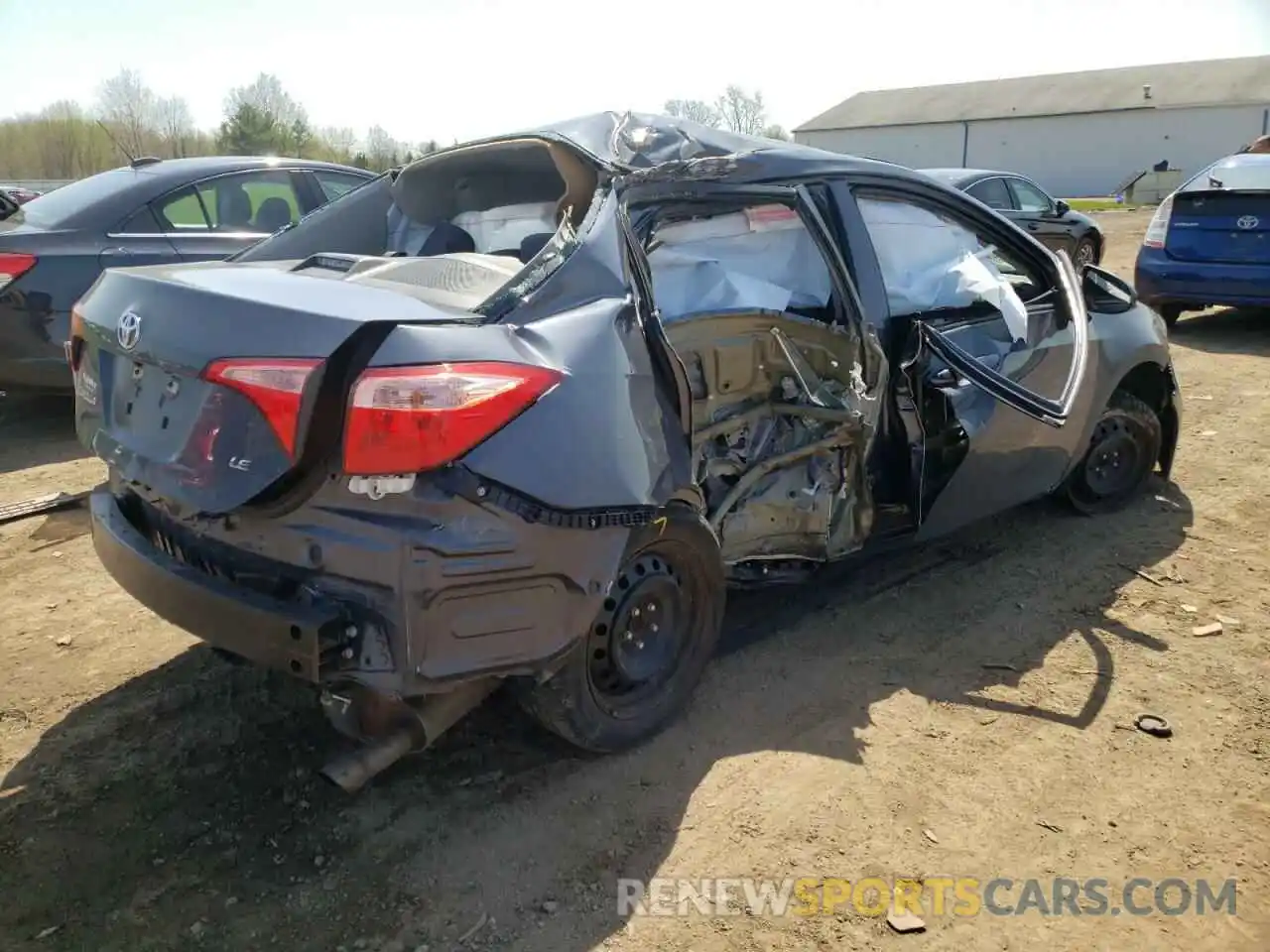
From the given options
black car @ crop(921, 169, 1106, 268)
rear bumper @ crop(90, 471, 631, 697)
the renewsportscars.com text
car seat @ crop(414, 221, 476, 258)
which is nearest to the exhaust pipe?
rear bumper @ crop(90, 471, 631, 697)

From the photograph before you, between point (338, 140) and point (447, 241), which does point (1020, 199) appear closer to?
point (447, 241)

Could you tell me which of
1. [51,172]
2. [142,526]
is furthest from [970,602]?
[51,172]

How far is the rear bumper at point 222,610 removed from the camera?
225cm

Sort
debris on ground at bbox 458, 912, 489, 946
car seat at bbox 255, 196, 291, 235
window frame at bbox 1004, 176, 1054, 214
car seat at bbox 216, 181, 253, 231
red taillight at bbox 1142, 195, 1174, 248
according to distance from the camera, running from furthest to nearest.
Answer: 1. window frame at bbox 1004, 176, 1054, 214
2. red taillight at bbox 1142, 195, 1174, 248
3. car seat at bbox 255, 196, 291, 235
4. car seat at bbox 216, 181, 253, 231
5. debris on ground at bbox 458, 912, 489, 946

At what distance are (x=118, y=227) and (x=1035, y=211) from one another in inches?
455

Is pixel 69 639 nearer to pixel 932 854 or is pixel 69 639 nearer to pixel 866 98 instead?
pixel 932 854

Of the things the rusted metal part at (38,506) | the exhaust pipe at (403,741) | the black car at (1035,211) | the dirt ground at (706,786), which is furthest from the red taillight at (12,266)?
the black car at (1035,211)

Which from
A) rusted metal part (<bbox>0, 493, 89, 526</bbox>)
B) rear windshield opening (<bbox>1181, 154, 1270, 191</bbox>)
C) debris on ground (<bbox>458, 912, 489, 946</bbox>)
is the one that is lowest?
debris on ground (<bbox>458, 912, 489, 946</bbox>)

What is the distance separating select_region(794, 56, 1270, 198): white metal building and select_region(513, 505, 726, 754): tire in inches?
1919

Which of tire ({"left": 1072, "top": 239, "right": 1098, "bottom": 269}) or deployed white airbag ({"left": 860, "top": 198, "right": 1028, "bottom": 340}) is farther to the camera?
tire ({"left": 1072, "top": 239, "right": 1098, "bottom": 269})

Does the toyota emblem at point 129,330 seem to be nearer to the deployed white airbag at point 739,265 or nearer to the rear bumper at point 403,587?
the rear bumper at point 403,587

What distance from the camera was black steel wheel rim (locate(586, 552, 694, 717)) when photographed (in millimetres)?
2887

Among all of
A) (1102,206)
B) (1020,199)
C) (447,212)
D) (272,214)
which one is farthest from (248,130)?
(447,212)

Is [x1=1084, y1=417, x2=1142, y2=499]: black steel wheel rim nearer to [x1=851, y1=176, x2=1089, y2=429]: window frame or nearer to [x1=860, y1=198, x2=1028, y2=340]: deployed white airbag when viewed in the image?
[x1=851, y1=176, x2=1089, y2=429]: window frame
